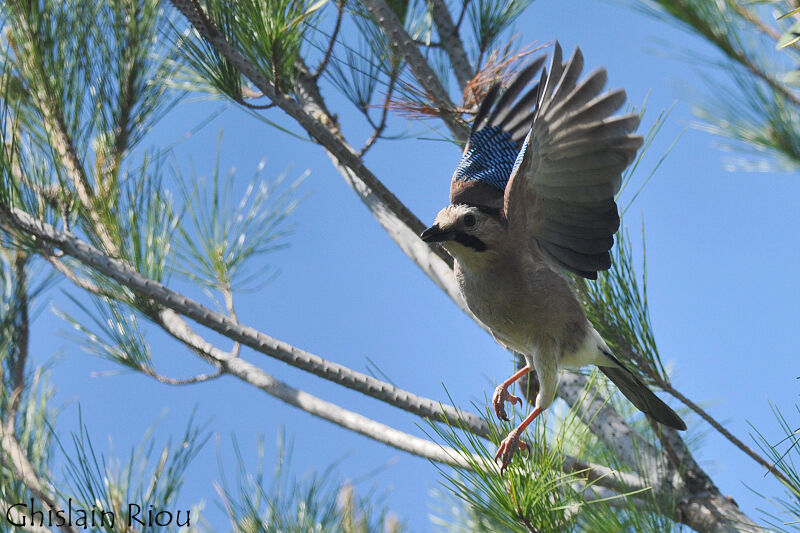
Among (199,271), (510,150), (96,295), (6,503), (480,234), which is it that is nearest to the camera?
(480,234)

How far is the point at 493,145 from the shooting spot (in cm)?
177

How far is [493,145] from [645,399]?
622 mm

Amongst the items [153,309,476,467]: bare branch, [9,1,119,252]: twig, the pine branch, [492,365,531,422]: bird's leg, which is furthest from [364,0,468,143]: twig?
[9,1,119,252]: twig

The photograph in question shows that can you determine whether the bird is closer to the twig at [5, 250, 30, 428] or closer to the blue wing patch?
the blue wing patch

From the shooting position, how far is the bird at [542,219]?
53.9 inches

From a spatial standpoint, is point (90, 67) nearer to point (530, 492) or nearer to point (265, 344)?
point (265, 344)

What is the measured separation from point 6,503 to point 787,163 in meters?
2.07

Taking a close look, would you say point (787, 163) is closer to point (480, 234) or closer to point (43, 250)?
point (480, 234)

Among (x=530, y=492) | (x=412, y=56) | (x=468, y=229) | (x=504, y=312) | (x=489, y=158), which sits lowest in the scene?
(x=530, y=492)

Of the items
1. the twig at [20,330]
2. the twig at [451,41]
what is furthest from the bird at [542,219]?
the twig at [20,330]

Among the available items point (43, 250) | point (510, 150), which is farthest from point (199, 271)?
point (510, 150)

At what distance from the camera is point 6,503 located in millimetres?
1669

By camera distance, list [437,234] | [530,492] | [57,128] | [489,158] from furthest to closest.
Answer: [57,128]
[489,158]
[437,234]
[530,492]

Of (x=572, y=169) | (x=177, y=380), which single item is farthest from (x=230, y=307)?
(x=572, y=169)
